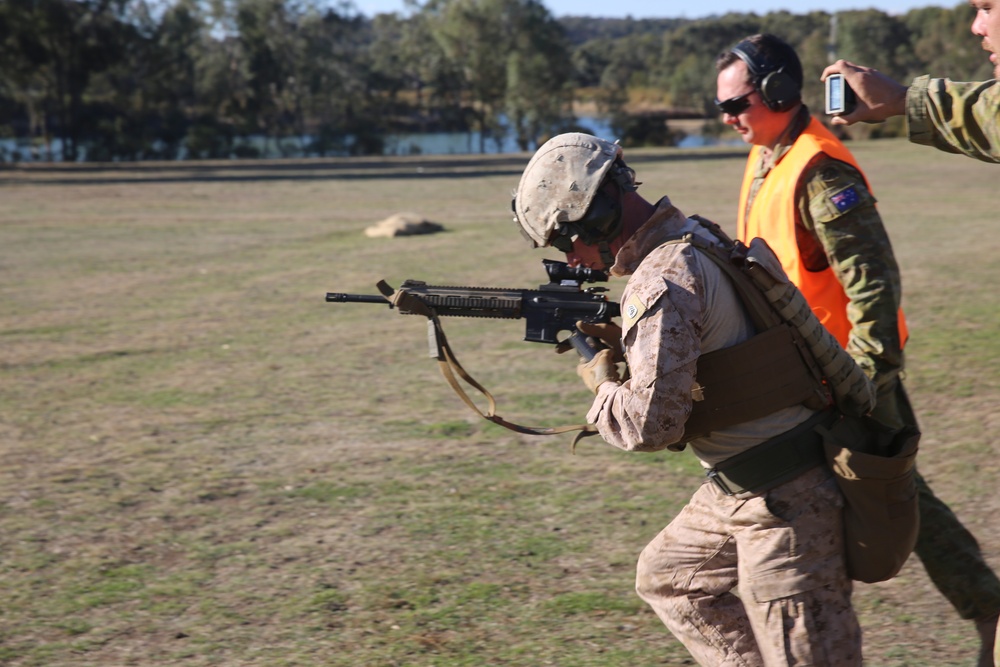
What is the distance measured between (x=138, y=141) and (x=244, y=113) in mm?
7639

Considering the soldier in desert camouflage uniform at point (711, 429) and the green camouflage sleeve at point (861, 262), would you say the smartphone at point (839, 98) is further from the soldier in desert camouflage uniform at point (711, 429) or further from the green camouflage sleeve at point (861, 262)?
the green camouflage sleeve at point (861, 262)

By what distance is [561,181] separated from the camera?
283 centimetres

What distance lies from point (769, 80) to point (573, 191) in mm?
1320

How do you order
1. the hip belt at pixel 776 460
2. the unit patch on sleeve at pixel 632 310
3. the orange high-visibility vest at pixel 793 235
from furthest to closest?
the orange high-visibility vest at pixel 793 235
the hip belt at pixel 776 460
the unit patch on sleeve at pixel 632 310

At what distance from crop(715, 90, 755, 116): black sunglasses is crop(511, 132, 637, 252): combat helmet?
113 centimetres

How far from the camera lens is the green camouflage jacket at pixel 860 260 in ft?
11.9

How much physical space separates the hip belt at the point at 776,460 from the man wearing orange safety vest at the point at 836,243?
0.77 metres

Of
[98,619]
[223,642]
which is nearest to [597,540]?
[223,642]

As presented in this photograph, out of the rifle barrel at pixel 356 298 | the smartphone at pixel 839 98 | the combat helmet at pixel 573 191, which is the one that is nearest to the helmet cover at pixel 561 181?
the combat helmet at pixel 573 191

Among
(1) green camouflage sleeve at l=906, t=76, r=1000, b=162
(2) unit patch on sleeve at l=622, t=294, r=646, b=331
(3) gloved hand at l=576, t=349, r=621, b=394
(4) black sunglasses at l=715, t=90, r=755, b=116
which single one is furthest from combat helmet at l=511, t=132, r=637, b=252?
(4) black sunglasses at l=715, t=90, r=755, b=116

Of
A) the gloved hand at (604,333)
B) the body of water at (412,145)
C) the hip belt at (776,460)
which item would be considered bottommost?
the hip belt at (776,460)

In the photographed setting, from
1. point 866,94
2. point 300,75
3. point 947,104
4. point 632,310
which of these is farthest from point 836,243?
point 300,75

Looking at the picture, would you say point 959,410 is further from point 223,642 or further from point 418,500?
point 223,642

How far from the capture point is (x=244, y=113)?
5562 centimetres
